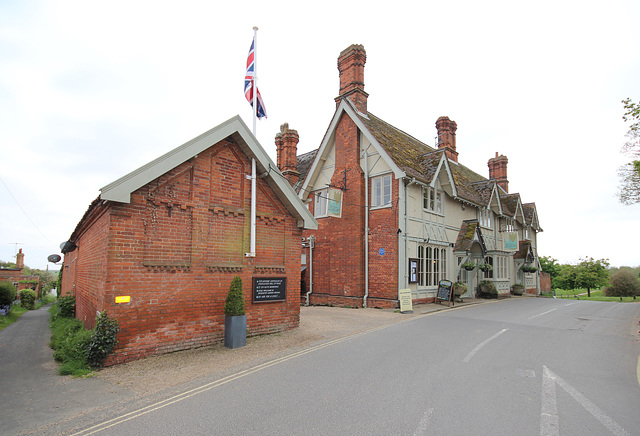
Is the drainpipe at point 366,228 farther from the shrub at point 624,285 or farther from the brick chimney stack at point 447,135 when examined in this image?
the shrub at point 624,285

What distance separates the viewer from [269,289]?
989 centimetres

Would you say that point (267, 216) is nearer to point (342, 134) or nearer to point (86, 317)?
point (86, 317)

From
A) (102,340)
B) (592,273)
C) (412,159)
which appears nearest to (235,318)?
(102,340)

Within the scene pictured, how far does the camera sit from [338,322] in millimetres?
12484

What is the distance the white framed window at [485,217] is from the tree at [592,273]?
1702 centimetres

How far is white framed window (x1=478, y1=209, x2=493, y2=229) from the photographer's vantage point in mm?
24297

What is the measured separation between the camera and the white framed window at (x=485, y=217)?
957 inches

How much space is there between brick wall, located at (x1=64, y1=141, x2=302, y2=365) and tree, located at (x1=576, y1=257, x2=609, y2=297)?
36212mm

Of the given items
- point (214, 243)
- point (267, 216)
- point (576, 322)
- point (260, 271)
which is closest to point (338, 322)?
point (260, 271)

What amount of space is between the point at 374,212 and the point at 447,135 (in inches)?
475

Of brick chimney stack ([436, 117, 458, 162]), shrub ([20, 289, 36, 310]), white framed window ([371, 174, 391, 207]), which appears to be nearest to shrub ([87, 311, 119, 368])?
white framed window ([371, 174, 391, 207])

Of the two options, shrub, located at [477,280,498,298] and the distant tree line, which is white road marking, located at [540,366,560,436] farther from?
the distant tree line

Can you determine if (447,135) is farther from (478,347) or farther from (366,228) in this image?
(478,347)

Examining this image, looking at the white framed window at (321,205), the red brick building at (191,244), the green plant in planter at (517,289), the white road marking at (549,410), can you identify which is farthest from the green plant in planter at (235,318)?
the green plant in planter at (517,289)
